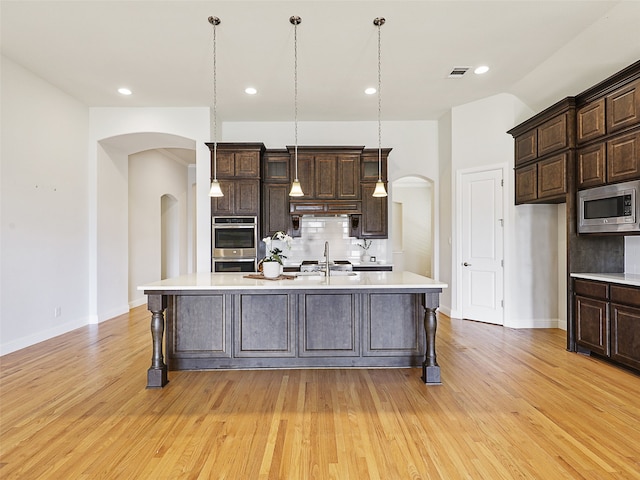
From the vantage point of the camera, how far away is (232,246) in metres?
5.48

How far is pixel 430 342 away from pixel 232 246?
Result: 3337 mm

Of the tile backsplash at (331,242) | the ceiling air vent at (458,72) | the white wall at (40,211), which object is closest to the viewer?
the white wall at (40,211)

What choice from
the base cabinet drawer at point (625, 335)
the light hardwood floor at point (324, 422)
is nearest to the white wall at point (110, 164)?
the light hardwood floor at point (324, 422)

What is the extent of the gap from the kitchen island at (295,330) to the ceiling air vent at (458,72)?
2.71m

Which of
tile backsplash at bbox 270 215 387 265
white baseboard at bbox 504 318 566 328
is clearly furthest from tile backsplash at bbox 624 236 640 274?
tile backsplash at bbox 270 215 387 265

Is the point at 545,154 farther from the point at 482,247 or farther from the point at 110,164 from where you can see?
the point at 110,164

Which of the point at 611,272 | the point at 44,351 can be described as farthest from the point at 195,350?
the point at 611,272

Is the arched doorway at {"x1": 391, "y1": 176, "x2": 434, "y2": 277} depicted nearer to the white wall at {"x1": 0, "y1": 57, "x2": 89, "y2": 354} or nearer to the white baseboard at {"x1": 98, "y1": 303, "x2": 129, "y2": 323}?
the white baseboard at {"x1": 98, "y1": 303, "x2": 129, "y2": 323}

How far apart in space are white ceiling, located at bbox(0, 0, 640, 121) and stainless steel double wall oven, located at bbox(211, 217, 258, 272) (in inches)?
72.2

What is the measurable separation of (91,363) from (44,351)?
882 millimetres

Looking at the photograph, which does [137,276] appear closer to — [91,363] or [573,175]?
[91,363]

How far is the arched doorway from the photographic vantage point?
1028 cm

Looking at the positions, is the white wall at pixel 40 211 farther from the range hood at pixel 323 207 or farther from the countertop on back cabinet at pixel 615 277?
the countertop on back cabinet at pixel 615 277

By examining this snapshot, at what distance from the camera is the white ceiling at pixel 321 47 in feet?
10.7
